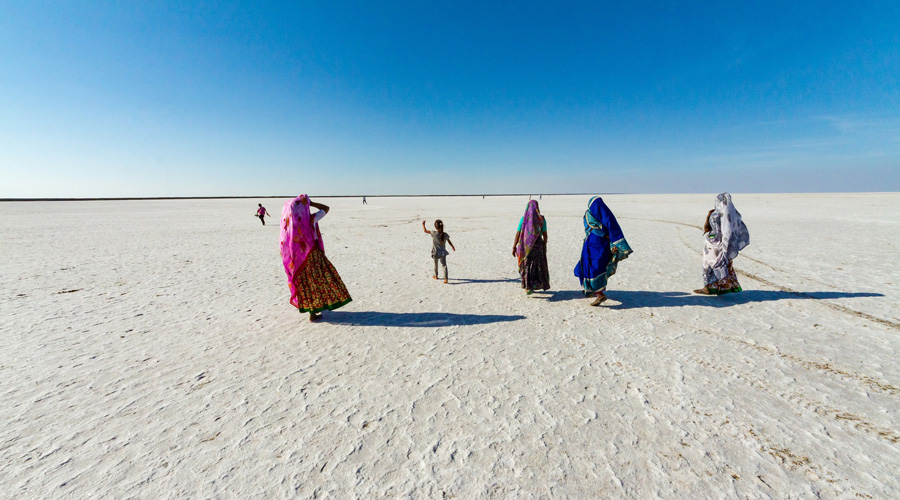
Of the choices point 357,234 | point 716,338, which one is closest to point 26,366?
point 716,338

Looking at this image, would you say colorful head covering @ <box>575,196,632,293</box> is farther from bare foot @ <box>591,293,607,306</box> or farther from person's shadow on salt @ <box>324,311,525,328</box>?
person's shadow on salt @ <box>324,311,525,328</box>

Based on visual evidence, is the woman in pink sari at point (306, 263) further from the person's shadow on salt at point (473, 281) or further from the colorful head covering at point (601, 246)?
the colorful head covering at point (601, 246)

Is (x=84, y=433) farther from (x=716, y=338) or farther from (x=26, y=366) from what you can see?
(x=716, y=338)

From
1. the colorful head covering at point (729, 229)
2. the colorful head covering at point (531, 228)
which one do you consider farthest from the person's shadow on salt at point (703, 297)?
the colorful head covering at point (531, 228)

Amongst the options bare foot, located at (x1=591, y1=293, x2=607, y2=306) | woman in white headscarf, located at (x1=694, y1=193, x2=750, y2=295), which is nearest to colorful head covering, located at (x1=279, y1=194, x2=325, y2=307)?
bare foot, located at (x1=591, y1=293, x2=607, y2=306)

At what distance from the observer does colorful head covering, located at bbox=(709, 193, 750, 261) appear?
589cm

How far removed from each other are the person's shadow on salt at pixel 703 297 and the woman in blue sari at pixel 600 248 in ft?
1.89

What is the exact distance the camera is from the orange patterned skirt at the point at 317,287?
A: 5172 millimetres

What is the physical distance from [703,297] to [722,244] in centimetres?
105

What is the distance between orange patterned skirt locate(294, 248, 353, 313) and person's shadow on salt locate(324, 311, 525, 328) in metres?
0.36

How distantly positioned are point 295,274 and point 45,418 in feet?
8.69

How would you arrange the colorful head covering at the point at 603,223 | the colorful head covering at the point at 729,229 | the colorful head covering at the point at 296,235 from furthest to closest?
the colorful head covering at the point at 729,229, the colorful head covering at the point at 603,223, the colorful head covering at the point at 296,235

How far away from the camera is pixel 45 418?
10.0 ft

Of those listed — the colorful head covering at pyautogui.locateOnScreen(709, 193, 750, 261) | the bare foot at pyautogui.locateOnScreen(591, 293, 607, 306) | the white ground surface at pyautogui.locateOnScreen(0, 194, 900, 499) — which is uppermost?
the colorful head covering at pyautogui.locateOnScreen(709, 193, 750, 261)
